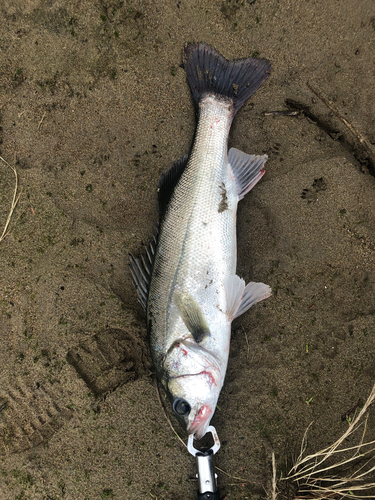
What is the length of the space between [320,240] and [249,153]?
104cm

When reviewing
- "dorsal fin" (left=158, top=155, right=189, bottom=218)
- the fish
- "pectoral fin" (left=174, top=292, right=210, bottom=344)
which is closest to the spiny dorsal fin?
the fish

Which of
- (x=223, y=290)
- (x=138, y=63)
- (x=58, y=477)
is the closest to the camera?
(x=223, y=290)

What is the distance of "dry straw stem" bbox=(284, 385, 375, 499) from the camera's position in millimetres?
2551

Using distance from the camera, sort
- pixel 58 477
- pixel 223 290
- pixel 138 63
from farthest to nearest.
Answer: pixel 138 63 < pixel 58 477 < pixel 223 290

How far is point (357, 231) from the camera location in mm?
2859

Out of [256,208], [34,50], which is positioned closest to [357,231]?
[256,208]

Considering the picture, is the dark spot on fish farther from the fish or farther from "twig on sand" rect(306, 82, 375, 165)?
"twig on sand" rect(306, 82, 375, 165)

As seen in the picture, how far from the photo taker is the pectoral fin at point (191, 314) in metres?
2.45

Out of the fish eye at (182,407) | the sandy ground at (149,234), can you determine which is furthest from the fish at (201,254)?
the sandy ground at (149,234)

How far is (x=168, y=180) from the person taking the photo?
275cm

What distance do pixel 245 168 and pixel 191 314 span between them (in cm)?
135

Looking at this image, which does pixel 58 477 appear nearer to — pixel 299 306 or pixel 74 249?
pixel 74 249

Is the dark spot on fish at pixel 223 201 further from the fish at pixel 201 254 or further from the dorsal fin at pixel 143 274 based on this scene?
the dorsal fin at pixel 143 274

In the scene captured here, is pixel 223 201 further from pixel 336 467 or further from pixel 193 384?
pixel 336 467
